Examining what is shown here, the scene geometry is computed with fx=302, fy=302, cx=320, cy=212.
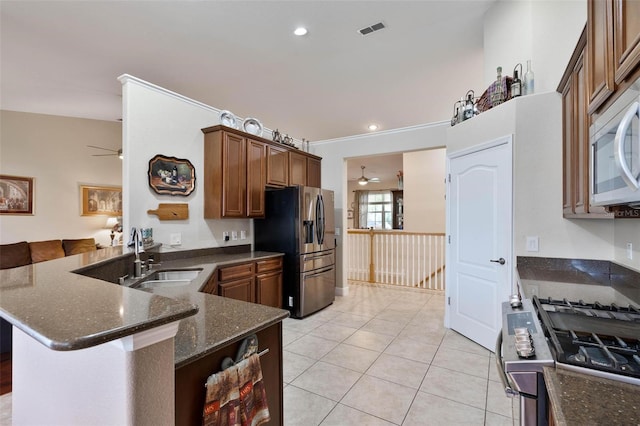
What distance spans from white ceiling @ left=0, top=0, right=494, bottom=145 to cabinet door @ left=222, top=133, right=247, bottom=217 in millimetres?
1011

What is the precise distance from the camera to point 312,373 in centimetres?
258

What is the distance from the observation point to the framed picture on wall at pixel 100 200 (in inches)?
257

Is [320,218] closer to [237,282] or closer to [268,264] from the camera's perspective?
[268,264]

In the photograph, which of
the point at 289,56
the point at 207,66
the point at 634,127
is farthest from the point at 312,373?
the point at 207,66

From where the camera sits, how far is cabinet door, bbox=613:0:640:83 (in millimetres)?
895

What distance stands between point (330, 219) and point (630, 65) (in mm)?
3775

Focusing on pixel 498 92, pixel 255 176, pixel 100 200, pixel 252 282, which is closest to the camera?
pixel 498 92

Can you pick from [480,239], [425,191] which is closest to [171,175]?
[480,239]

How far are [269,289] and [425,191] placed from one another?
4.67m

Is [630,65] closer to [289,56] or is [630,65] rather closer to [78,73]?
[289,56]

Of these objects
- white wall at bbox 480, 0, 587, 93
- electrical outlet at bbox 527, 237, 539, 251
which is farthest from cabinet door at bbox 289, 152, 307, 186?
electrical outlet at bbox 527, 237, 539, 251

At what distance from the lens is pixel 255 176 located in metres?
3.96

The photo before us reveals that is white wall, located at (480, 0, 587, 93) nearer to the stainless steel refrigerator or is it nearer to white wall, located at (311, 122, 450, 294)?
white wall, located at (311, 122, 450, 294)

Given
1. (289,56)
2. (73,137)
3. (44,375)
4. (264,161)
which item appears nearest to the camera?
(44,375)
